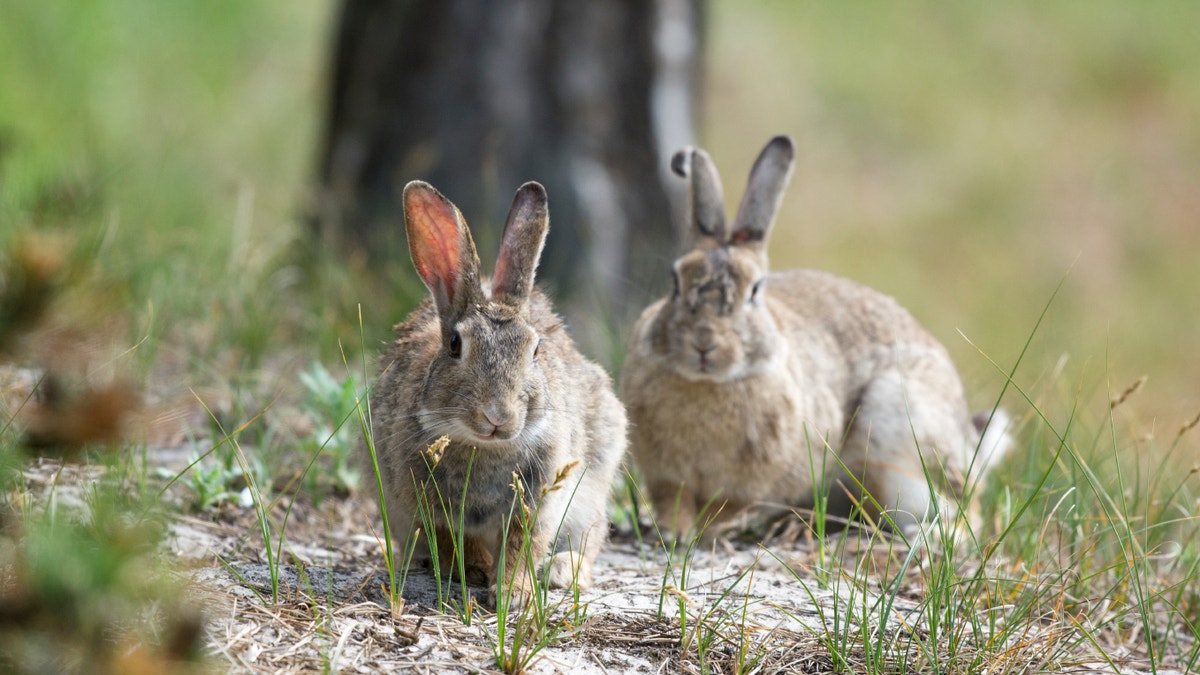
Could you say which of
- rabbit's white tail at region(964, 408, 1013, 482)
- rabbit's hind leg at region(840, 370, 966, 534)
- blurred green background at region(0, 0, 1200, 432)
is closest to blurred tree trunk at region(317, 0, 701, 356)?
blurred green background at region(0, 0, 1200, 432)

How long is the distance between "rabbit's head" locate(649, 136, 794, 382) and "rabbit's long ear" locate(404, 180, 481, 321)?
3.97ft

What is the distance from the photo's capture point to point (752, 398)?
454 cm

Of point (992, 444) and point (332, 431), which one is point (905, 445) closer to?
point (992, 444)

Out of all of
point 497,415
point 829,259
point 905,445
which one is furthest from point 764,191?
point 829,259

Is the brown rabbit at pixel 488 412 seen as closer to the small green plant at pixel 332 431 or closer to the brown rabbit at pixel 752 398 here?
the small green plant at pixel 332 431

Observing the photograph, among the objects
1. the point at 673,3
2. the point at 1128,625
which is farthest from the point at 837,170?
the point at 1128,625

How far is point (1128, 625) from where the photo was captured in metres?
3.85

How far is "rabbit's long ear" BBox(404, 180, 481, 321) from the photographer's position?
3.34 meters

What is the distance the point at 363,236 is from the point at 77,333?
4.96m

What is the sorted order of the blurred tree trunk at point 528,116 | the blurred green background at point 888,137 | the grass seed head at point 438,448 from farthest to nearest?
1. the blurred green background at point 888,137
2. the blurred tree trunk at point 528,116
3. the grass seed head at point 438,448

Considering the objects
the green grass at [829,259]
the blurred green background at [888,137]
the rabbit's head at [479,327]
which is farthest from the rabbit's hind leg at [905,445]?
the rabbit's head at [479,327]

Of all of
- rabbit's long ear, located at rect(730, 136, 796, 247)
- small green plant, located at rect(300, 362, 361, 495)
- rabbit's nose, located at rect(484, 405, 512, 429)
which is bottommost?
small green plant, located at rect(300, 362, 361, 495)

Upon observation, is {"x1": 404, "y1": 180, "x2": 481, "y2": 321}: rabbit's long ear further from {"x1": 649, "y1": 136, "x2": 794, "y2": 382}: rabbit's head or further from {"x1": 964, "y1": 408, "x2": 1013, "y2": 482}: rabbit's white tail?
{"x1": 964, "y1": 408, "x2": 1013, "y2": 482}: rabbit's white tail

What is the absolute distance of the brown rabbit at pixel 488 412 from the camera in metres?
3.21
